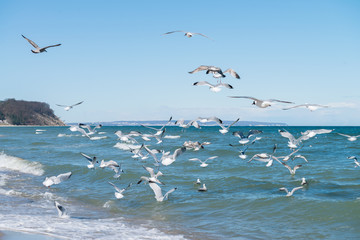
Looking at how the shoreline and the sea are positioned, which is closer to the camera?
the shoreline

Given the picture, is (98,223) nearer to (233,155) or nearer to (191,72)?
(191,72)

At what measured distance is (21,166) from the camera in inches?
877

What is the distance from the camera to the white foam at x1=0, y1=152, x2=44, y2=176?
66.9 ft

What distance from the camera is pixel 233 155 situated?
25734 mm

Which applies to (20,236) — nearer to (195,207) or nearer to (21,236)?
(21,236)

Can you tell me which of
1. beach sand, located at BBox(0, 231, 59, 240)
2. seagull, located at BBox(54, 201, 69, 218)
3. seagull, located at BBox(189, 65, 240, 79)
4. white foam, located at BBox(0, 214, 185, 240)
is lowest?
beach sand, located at BBox(0, 231, 59, 240)

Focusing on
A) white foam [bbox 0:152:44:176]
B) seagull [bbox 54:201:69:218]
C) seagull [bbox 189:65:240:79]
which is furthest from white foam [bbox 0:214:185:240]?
white foam [bbox 0:152:44:176]

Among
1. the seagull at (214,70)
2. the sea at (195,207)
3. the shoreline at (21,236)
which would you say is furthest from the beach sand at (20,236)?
the seagull at (214,70)

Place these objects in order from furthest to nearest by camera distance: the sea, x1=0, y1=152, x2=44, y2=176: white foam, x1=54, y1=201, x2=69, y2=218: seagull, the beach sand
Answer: x1=0, y1=152, x2=44, y2=176: white foam → x1=54, y1=201, x2=69, y2=218: seagull → the sea → the beach sand

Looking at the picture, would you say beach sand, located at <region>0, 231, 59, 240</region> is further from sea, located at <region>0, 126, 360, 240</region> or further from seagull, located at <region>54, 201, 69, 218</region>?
seagull, located at <region>54, 201, 69, 218</region>

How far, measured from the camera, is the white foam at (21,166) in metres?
20.4

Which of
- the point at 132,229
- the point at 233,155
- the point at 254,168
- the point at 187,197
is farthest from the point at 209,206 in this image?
the point at 233,155

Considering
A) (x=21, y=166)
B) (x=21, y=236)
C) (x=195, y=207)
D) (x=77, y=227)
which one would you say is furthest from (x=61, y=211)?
(x=21, y=166)

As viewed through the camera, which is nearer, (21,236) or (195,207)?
(21,236)
